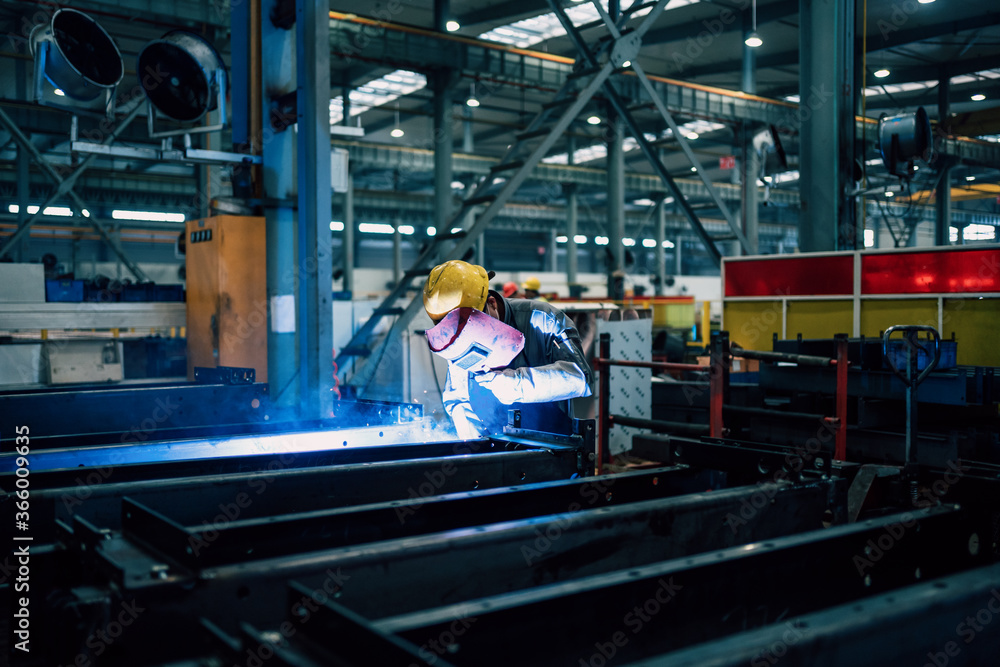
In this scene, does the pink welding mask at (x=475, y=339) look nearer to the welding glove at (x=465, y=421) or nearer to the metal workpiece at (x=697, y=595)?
the welding glove at (x=465, y=421)

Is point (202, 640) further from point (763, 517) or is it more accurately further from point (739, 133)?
point (739, 133)

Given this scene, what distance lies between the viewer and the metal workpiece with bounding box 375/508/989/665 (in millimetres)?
1139

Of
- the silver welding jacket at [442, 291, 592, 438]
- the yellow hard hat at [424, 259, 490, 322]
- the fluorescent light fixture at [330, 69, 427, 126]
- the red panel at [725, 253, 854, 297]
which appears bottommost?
the silver welding jacket at [442, 291, 592, 438]

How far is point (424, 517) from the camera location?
1.68 meters

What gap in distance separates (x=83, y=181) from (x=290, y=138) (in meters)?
15.6

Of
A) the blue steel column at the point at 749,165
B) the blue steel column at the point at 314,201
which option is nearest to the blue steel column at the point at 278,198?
the blue steel column at the point at 314,201

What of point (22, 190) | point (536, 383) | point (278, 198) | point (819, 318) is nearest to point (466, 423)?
point (536, 383)

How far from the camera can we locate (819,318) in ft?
23.0

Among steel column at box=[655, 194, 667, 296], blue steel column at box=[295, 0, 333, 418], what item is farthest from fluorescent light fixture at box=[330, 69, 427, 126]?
blue steel column at box=[295, 0, 333, 418]

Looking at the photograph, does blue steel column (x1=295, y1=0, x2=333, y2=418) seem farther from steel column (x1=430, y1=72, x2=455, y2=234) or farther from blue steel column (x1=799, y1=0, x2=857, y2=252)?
steel column (x1=430, y1=72, x2=455, y2=234)

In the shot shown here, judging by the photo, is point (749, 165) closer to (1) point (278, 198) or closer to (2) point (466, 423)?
(1) point (278, 198)

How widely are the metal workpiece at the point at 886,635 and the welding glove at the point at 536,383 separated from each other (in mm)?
1634

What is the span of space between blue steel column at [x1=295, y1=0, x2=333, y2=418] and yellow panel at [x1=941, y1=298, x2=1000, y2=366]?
4.86 m

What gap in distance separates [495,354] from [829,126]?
239 inches
